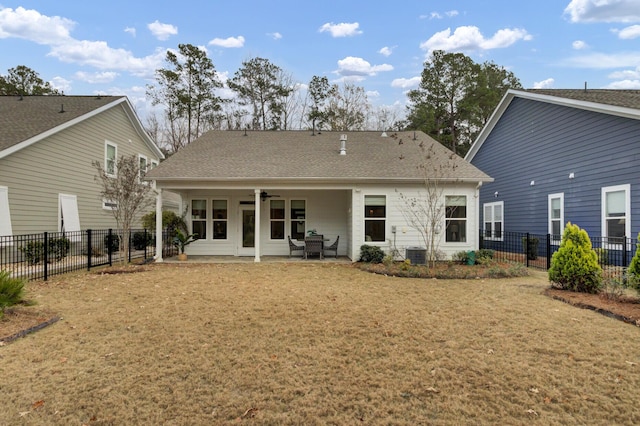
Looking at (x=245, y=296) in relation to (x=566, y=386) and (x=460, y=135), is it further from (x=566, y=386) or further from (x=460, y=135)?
(x=460, y=135)

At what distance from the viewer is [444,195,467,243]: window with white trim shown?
39.0 feet

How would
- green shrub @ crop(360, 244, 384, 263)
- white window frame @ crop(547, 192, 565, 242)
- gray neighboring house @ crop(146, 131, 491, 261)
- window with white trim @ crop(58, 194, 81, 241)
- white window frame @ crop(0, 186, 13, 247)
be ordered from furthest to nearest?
1. window with white trim @ crop(58, 194, 81, 241)
2. white window frame @ crop(547, 192, 565, 242)
3. gray neighboring house @ crop(146, 131, 491, 261)
4. green shrub @ crop(360, 244, 384, 263)
5. white window frame @ crop(0, 186, 13, 247)

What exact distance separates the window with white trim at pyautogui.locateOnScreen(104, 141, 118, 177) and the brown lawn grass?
9645mm

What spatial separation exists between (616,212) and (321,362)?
418 inches

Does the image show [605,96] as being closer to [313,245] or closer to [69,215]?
[313,245]

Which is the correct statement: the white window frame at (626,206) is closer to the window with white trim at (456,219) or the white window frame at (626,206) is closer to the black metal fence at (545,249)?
the black metal fence at (545,249)

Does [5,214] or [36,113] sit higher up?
[36,113]

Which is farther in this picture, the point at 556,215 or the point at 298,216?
the point at 298,216

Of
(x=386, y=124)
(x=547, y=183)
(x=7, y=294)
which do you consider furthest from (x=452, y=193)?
(x=386, y=124)

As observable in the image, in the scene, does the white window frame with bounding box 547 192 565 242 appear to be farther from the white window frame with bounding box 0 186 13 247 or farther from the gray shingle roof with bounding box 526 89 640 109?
the white window frame with bounding box 0 186 13 247

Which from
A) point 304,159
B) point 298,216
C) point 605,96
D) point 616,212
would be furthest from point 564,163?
point 298,216

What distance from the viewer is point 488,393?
3119 mm

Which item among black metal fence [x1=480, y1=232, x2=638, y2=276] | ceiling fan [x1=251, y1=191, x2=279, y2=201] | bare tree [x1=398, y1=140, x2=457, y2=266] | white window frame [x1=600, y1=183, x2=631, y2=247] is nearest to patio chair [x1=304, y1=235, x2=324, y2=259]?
ceiling fan [x1=251, y1=191, x2=279, y2=201]

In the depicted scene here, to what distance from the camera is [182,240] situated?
1250cm
